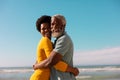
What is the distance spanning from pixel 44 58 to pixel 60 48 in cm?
21

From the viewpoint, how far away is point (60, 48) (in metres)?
2.41

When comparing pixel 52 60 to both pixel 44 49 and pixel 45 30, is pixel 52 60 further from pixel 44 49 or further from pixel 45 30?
pixel 45 30

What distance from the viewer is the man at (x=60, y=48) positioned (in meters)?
2.40

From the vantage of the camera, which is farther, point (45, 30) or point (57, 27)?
point (45, 30)

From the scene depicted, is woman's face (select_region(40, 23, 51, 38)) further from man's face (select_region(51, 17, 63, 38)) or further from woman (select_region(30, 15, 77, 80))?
man's face (select_region(51, 17, 63, 38))

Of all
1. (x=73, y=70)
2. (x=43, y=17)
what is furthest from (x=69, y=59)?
(x=43, y=17)

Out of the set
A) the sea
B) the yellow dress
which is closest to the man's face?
the yellow dress

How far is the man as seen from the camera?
2.40 metres

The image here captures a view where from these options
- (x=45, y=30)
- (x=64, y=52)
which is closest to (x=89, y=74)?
(x=45, y=30)

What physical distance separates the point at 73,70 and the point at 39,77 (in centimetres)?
29

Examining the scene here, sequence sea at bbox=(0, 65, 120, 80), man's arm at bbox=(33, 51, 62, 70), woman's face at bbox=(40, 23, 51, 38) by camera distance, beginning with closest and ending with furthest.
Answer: man's arm at bbox=(33, 51, 62, 70) → woman's face at bbox=(40, 23, 51, 38) → sea at bbox=(0, 65, 120, 80)

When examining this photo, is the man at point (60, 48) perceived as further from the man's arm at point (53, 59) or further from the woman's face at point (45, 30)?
the woman's face at point (45, 30)

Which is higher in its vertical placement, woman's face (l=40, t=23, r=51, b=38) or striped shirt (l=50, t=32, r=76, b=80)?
woman's face (l=40, t=23, r=51, b=38)

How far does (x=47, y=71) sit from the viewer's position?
8.30 ft
